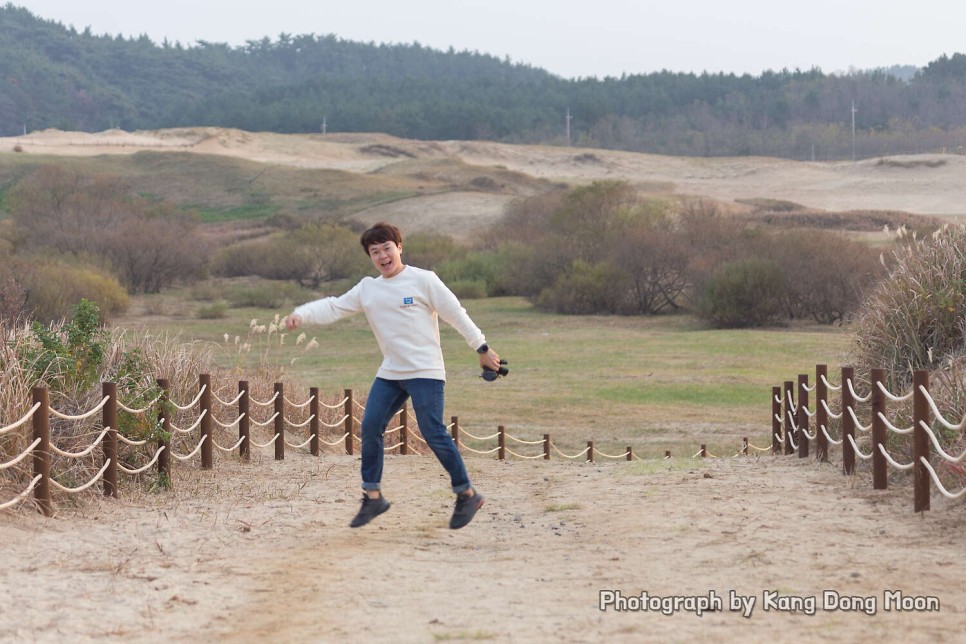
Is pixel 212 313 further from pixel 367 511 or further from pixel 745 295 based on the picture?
pixel 367 511

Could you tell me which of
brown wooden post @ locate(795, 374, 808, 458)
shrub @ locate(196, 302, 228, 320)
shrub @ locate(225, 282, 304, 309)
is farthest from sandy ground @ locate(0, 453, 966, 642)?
shrub @ locate(225, 282, 304, 309)

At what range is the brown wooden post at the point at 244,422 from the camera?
42.0 feet

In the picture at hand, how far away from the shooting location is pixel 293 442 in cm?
1547

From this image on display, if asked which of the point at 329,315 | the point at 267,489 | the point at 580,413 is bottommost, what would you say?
the point at 580,413

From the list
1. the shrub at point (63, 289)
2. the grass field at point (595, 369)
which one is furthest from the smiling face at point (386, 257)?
the shrub at point (63, 289)

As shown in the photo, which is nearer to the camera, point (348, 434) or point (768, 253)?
point (348, 434)

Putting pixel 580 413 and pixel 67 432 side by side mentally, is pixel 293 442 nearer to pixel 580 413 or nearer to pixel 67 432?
pixel 67 432

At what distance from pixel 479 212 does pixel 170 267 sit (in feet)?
93.7

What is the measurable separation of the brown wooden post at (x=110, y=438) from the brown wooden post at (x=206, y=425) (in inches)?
76.2

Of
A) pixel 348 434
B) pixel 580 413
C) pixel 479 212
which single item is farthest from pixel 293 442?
pixel 479 212

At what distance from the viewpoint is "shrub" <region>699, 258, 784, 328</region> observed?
136 ft

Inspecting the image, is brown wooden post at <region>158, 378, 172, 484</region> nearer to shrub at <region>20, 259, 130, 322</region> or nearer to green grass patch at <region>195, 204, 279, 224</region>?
shrub at <region>20, 259, 130, 322</region>

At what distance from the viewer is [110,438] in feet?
32.0

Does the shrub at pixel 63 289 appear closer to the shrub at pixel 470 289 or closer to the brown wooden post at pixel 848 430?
the shrub at pixel 470 289
